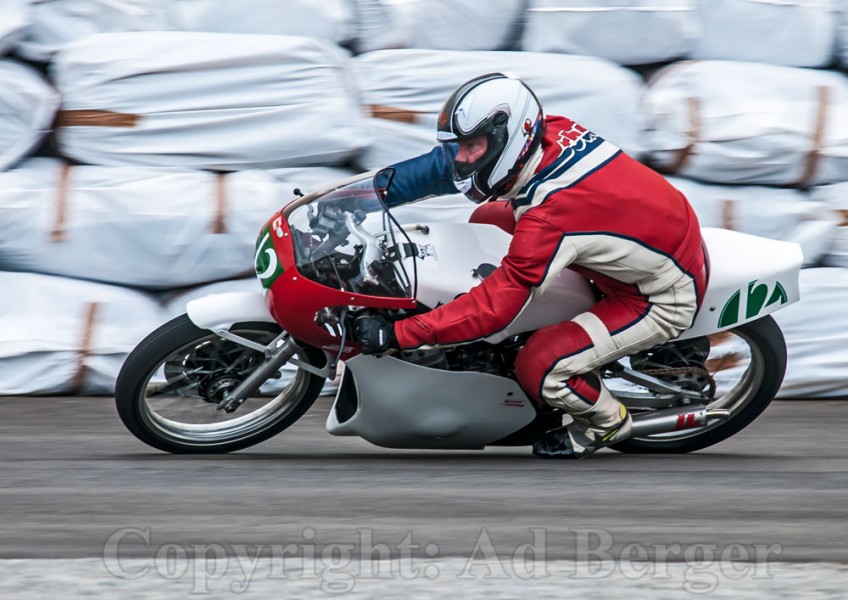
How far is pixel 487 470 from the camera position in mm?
4684

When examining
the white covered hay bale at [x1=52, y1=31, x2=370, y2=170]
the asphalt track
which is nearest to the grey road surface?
the asphalt track

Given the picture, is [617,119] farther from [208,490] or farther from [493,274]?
[208,490]

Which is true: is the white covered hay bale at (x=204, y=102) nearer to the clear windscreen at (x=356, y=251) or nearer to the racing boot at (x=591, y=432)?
the clear windscreen at (x=356, y=251)

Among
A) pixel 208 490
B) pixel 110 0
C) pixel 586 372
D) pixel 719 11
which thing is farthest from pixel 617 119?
pixel 208 490

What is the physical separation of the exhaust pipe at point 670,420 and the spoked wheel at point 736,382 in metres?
0.07

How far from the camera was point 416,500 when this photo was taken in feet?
13.8

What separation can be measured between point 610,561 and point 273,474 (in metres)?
1.47


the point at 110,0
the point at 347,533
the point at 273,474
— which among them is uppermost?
the point at 110,0

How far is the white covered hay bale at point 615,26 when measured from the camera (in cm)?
645

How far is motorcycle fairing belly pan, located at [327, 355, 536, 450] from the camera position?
4.62 m

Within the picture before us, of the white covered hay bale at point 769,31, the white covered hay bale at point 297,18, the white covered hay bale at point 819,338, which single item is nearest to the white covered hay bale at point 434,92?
the white covered hay bale at point 297,18

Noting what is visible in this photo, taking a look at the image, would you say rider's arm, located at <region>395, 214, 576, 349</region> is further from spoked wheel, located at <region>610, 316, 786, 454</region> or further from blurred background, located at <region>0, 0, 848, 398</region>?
blurred background, located at <region>0, 0, 848, 398</region>

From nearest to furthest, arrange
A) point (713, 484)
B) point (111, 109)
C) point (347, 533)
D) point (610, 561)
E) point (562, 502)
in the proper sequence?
point (610, 561), point (347, 533), point (562, 502), point (713, 484), point (111, 109)

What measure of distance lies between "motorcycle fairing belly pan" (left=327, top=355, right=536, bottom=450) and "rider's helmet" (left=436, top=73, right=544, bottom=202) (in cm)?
72
